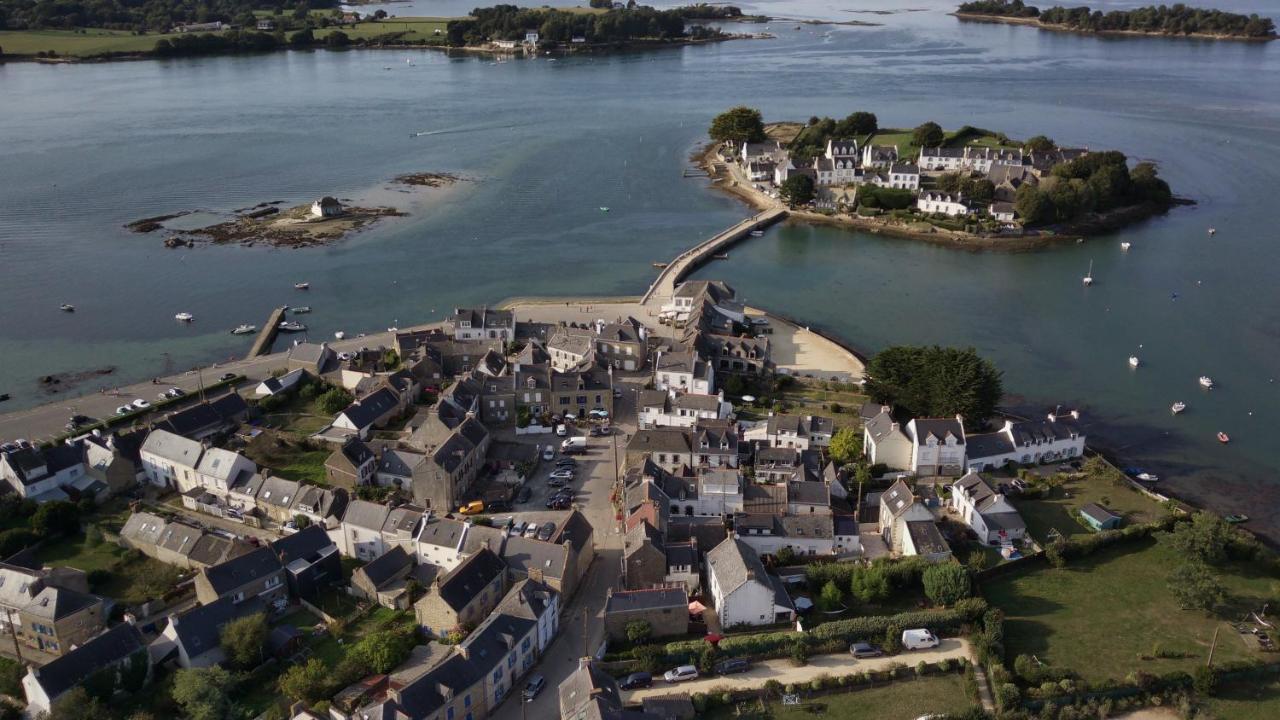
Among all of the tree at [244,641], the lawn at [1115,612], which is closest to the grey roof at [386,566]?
the tree at [244,641]

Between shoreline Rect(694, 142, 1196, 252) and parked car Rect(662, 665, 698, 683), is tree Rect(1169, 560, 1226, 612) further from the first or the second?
shoreline Rect(694, 142, 1196, 252)

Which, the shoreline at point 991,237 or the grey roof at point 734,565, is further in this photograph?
the shoreline at point 991,237

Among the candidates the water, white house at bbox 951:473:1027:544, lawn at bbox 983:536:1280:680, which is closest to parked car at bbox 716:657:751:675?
lawn at bbox 983:536:1280:680

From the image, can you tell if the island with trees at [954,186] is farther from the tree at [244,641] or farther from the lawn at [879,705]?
the tree at [244,641]

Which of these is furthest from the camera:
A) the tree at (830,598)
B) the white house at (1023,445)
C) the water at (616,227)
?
the water at (616,227)

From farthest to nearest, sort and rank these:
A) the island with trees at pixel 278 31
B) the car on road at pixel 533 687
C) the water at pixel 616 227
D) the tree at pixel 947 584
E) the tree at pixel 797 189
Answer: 1. the island with trees at pixel 278 31
2. the tree at pixel 797 189
3. the water at pixel 616 227
4. the tree at pixel 947 584
5. the car on road at pixel 533 687

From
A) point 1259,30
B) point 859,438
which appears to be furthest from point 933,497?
point 1259,30

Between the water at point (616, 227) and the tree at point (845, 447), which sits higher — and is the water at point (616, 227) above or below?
above
